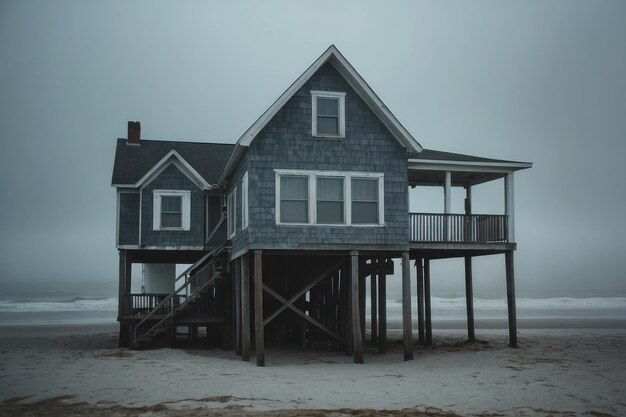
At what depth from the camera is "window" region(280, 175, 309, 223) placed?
22.0 meters

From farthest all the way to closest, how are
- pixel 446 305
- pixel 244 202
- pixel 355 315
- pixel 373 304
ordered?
pixel 446 305, pixel 373 304, pixel 244 202, pixel 355 315

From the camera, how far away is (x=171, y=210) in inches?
1148

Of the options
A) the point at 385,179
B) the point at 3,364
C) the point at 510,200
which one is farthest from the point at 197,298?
the point at 510,200

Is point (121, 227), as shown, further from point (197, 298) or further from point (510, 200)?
point (510, 200)

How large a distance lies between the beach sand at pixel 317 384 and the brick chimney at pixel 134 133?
40.3 feet

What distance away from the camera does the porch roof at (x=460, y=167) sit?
23922 millimetres

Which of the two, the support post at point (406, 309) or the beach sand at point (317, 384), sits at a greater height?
the support post at point (406, 309)

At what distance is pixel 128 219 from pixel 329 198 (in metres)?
10.7

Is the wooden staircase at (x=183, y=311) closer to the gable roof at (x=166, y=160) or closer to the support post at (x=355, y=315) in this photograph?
the gable roof at (x=166, y=160)

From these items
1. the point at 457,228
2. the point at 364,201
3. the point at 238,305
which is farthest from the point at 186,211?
the point at 457,228

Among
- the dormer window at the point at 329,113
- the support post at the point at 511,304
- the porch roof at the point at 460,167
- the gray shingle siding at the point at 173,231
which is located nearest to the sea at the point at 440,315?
the gray shingle siding at the point at 173,231

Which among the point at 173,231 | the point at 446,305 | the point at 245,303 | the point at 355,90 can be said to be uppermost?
the point at 355,90

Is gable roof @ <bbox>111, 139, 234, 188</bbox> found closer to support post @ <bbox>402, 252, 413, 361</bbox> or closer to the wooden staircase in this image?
the wooden staircase

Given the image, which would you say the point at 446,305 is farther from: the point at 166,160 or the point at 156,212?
the point at 166,160
